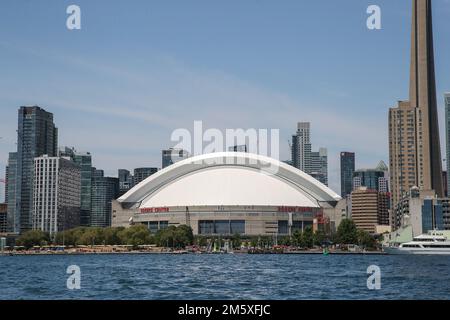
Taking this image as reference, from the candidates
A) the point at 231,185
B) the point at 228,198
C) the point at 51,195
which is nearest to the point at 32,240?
the point at 228,198

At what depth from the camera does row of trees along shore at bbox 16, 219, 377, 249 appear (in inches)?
4978

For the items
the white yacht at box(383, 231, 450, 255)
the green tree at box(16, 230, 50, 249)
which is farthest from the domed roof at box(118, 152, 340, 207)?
the white yacht at box(383, 231, 450, 255)

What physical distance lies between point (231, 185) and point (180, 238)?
962 inches

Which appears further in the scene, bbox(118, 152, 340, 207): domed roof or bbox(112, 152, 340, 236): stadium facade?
bbox(118, 152, 340, 207): domed roof

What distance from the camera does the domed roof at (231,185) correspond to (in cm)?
14425

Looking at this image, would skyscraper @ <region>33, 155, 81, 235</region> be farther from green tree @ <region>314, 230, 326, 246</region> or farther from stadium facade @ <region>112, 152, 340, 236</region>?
green tree @ <region>314, 230, 326, 246</region>

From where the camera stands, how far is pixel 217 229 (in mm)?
140500

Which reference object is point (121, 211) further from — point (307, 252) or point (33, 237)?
point (307, 252)

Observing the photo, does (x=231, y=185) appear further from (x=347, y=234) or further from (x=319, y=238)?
(x=347, y=234)

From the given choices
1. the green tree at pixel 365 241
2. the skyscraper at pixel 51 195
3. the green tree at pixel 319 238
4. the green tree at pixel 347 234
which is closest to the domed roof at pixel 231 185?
the green tree at pixel 319 238

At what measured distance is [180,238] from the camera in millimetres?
126188

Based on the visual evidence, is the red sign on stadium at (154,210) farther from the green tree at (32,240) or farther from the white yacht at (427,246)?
the white yacht at (427,246)

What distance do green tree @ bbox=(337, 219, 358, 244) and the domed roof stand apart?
16.5m

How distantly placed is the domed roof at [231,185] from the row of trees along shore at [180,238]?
9182 millimetres
